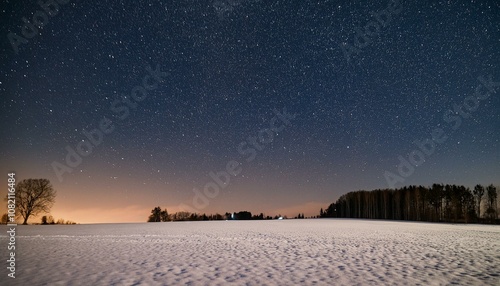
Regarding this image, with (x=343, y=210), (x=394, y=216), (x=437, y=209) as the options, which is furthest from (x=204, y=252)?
(x=343, y=210)

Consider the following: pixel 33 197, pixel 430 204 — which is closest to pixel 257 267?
pixel 33 197

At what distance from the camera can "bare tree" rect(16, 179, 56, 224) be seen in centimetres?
5188

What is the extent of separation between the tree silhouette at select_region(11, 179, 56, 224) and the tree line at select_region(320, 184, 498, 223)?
91153 mm

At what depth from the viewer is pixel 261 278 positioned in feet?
30.3

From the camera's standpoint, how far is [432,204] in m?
82.4

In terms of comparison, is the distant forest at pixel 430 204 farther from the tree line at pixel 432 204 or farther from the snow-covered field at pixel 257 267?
the snow-covered field at pixel 257 267

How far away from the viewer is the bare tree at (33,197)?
5188 cm

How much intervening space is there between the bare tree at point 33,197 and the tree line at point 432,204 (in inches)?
3589

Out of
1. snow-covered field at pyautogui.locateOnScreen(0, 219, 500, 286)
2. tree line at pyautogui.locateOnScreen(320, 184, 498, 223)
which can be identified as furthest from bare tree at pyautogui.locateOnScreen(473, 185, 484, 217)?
snow-covered field at pyautogui.locateOnScreen(0, 219, 500, 286)

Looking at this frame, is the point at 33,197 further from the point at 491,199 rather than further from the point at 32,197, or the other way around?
the point at 491,199

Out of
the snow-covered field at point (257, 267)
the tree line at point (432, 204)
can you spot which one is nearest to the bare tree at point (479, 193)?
the tree line at point (432, 204)

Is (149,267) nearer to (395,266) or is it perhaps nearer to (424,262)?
(395,266)

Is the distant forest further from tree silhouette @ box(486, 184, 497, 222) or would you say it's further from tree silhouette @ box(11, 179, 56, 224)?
A: tree silhouette @ box(11, 179, 56, 224)

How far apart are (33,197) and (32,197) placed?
0.15 m
